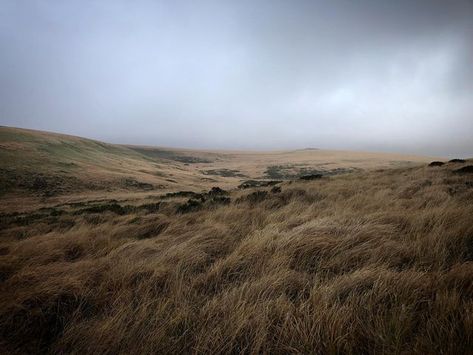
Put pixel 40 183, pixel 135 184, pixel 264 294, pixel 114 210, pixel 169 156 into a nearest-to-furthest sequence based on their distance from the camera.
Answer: pixel 264 294
pixel 114 210
pixel 40 183
pixel 135 184
pixel 169 156

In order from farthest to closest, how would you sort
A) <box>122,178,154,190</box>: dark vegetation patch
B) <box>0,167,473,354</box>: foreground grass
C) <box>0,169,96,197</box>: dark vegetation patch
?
1. <box>122,178,154,190</box>: dark vegetation patch
2. <box>0,169,96,197</box>: dark vegetation patch
3. <box>0,167,473,354</box>: foreground grass

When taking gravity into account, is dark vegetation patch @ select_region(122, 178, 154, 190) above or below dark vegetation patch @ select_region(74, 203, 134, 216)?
below

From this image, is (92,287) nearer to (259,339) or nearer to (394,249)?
(259,339)

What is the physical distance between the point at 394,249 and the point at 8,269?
4875mm

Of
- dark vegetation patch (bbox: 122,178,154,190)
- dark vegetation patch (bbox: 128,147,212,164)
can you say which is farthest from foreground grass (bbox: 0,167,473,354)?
dark vegetation patch (bbox: 128,147,212,164)

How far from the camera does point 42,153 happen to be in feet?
137

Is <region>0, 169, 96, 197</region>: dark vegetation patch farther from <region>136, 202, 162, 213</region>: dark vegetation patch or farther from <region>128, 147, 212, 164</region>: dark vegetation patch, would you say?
<region>128, 147, 212, 164</region>: dark vegetation patch

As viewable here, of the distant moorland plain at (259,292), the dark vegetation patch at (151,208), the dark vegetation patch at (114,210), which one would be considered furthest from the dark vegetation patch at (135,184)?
the distant moorland plain at (259,292)

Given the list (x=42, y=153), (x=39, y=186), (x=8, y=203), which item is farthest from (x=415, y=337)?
(x=42, y=153)

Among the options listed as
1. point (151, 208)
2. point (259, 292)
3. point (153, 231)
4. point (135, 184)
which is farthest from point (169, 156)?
point (259, 292)

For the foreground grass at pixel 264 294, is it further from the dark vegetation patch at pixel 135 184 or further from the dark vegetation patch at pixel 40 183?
the dark vegetation patch at pixel 135 184

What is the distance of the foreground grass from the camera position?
190 cm

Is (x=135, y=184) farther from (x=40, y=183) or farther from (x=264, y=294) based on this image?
(x=264, y=294)

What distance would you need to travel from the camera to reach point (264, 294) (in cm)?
248
